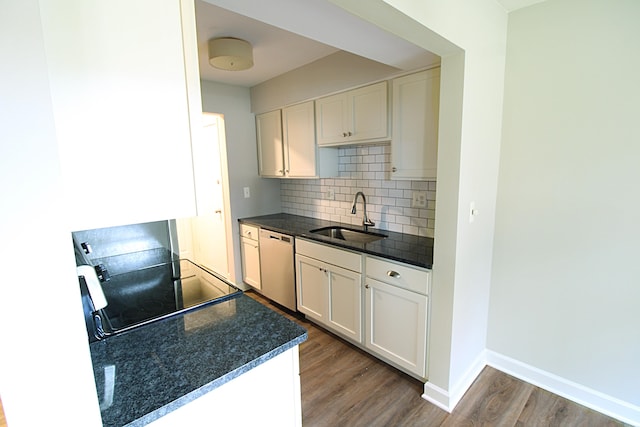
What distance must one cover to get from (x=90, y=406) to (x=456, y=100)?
72.4 inches

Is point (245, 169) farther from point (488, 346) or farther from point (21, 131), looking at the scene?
point (21, 131)

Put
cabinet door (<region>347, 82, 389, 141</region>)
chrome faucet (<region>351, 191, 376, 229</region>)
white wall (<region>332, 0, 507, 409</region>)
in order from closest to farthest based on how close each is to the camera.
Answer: white wall (<region>332, 0, 507, 409</region>)
cabinet door (<region>347, 82, 389, 141</region>)
chrome faucet (<region>351, 191, 376, 229</region>)

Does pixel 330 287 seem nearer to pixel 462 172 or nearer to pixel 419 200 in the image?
pixel 419 200

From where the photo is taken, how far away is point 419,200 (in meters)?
2.44

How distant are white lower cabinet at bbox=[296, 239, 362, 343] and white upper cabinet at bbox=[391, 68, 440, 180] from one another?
2.46 ft

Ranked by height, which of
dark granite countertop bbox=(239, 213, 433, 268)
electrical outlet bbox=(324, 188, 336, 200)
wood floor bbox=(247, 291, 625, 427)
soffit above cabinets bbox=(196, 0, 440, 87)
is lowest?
wood floor bbox=(247, 291, 625, 427)

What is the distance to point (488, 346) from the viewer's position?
7.35 ft

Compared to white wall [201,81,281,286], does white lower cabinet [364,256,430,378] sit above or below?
below

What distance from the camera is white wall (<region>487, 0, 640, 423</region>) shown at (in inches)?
63.2

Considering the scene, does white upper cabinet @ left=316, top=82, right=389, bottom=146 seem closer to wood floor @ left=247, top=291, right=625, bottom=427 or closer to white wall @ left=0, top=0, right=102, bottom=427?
wood floor @ left=247, top=291, right=625, bottom=427

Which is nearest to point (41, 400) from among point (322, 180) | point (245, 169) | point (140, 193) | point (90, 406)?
point (90, 406)

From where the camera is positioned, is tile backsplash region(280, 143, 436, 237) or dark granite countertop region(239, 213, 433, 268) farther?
tile backsplash region(280, 143, 436, 237)

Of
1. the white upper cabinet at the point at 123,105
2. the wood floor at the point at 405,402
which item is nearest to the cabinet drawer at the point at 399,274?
the wood floor at the point at 405,402

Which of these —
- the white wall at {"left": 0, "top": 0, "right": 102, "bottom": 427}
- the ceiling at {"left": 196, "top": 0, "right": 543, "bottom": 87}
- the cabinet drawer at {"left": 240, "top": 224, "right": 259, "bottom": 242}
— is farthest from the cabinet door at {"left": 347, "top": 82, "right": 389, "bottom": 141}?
the white wall at {"left": 0, "top": 0, "right": 102, "bottom": 427}
